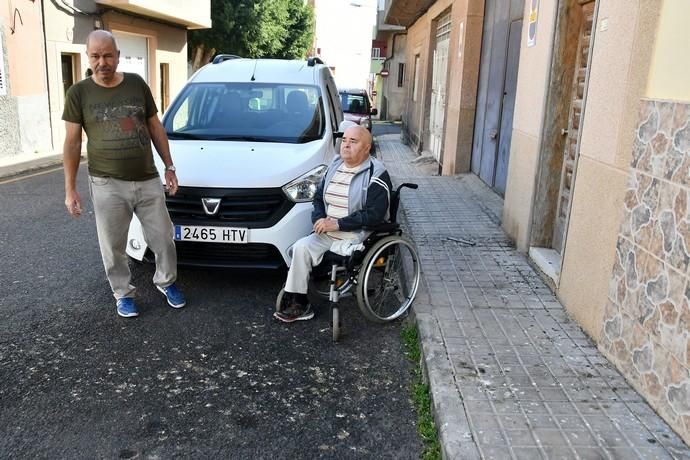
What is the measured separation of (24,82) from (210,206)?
1095cm

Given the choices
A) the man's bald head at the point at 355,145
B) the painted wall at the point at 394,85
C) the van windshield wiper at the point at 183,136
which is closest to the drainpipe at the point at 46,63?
the van windshield wiper at the point at 183,136

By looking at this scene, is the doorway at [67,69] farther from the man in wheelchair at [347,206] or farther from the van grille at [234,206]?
the man in wheelchair at [347,206]

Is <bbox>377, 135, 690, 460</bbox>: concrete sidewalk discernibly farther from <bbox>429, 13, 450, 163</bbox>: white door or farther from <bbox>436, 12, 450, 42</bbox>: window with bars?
<bbox>436, 12, 450, 42</bbox>: window with bars

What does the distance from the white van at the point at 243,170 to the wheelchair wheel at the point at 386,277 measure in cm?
72

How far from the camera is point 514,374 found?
11.7 feet

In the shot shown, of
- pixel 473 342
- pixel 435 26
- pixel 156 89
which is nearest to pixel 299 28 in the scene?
pixel 156 89

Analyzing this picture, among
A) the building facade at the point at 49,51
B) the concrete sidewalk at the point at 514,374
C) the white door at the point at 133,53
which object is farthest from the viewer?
the white door at the point at 133,53

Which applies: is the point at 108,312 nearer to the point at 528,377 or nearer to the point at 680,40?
the point at 528,377

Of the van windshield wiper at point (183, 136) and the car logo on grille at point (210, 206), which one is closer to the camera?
the car logo on grille at point (210, 206)

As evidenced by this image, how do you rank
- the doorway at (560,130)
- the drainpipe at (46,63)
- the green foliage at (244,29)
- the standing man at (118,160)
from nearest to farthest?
1. the standing man at (118,160)
2. the doorway at (560,130)
3. the drainpipe at (46,63)
4. the green foliage at (244,29)

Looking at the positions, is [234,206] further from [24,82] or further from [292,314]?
[24,82]

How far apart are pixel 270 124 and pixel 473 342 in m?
2.92

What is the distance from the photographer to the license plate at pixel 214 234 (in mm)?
4664

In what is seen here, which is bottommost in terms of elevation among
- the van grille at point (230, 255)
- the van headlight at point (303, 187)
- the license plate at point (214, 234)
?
the van grille at point (230, 255)
